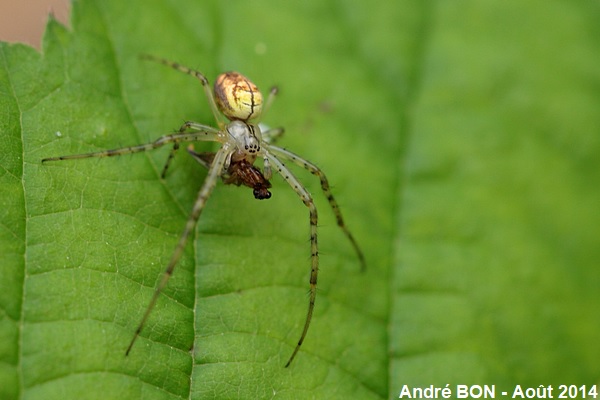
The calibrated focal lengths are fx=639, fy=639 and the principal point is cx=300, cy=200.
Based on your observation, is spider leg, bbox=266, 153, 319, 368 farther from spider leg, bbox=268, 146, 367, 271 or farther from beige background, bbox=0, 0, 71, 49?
beige background, bbox=0, 0, 71, 49

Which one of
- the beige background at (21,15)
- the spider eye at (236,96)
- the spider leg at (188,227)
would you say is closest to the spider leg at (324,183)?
the spider eye at (236,96)

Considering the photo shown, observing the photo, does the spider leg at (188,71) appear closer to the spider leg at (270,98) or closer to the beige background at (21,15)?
the spider leg at (270,98)

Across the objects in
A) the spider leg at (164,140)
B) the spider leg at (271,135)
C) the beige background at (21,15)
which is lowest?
the spider leg at (164,140)

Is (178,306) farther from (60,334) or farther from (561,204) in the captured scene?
(561,204)

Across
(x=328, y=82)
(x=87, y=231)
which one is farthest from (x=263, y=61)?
(x=87, y=231)

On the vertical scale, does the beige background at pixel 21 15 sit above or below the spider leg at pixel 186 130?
above

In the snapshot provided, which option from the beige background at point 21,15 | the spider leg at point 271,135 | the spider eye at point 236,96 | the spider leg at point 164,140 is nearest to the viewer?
the spider leg at point 164,140
